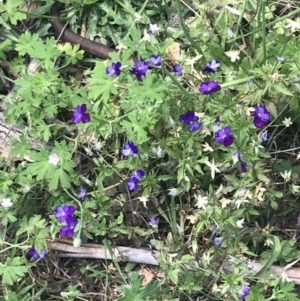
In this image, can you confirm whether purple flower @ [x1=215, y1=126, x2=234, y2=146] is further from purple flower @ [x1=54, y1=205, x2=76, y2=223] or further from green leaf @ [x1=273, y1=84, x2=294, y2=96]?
purple flower @ [x1=54, y1=205, x2=76, y2=223]

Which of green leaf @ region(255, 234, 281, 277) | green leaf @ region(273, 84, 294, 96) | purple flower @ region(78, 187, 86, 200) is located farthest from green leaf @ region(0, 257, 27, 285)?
green leaf @ region(273, 84, 294, 96)

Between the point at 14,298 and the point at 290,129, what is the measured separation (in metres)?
1.52

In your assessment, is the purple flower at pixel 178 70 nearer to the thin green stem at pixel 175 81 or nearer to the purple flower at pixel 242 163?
the thin green stem at pixel 175 81

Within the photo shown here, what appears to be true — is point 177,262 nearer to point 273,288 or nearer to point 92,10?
point 273,288

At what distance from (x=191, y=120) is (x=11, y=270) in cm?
109

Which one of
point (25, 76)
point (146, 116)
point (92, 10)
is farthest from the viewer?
point (92, 10)

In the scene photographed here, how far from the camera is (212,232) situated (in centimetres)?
263

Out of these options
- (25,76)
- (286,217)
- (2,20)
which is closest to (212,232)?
(286,217)

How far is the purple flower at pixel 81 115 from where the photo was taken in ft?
8.25

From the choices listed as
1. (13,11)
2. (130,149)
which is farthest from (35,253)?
(13,11)

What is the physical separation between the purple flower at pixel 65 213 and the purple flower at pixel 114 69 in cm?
63

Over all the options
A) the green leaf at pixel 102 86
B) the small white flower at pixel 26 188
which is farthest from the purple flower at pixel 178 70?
the small white flower at pixel 26 188

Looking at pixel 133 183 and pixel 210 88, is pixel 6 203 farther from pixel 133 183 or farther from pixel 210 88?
pixel 210 88

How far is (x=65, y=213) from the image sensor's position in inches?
102
